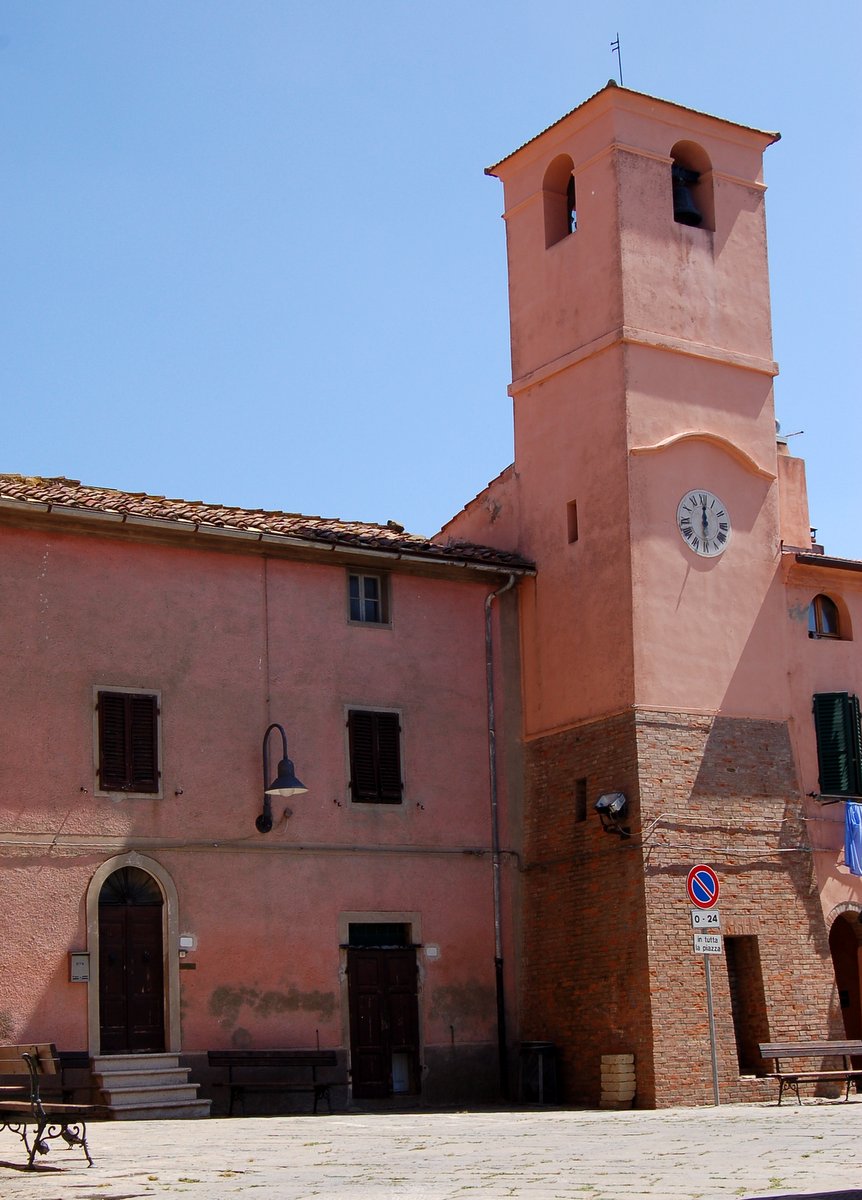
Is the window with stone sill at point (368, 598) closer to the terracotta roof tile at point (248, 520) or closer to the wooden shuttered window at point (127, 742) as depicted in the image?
the terracotta roof tile at point (248, 520)

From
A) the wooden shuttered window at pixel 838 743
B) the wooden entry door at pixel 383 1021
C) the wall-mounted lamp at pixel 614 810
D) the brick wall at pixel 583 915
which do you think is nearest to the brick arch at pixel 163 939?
the wooden entry door at pixel 383 1021

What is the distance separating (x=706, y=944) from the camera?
65.2 ft

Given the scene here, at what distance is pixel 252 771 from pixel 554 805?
169 inches

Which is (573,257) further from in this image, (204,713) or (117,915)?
(117,915)

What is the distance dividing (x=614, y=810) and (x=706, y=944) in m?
2.69

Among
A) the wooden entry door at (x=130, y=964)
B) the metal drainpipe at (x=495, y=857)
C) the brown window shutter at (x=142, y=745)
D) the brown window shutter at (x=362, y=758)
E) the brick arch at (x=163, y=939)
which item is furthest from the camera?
the metal drainpipe at (x=495, y=857)

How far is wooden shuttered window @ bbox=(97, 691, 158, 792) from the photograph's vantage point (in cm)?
2081

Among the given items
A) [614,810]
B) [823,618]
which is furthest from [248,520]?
[823,618]

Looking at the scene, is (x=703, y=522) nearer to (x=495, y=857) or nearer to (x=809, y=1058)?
(x=495, y=857)

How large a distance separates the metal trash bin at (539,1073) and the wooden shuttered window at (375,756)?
11.7ft

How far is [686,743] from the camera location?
2284 centimetres

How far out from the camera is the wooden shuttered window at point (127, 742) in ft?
68.3

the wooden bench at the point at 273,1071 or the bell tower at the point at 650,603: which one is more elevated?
the bell tower at the point at 650,603

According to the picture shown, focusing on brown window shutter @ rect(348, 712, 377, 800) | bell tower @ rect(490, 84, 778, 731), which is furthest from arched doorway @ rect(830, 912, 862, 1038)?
brown window shutter @ rect(348, 712, 377, 800)
